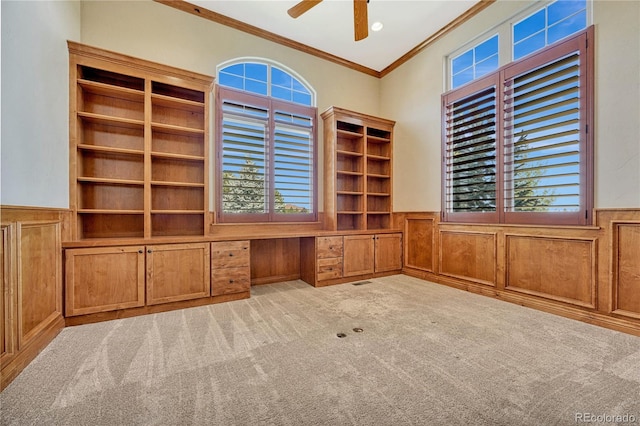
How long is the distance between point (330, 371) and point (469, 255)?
268 cm

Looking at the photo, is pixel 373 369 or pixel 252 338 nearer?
pixel 373 369

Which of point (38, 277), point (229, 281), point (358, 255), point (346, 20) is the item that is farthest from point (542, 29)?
point (38, 277)

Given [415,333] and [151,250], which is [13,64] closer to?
[151,250]

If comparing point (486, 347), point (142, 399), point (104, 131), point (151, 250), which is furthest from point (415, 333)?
point (104, 131)

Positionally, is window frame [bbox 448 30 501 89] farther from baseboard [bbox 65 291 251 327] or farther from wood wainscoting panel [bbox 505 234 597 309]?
baseboard [bbox 65 291 251 327]

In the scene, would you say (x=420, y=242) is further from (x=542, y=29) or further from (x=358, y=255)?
(x=542, y=29)

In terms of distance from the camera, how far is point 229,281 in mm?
3098

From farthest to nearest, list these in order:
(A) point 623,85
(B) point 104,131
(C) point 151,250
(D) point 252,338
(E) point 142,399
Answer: (B) point 104,131 < (C) point 151,250 < (A) point 623,85 < (D) point 252,338 < (E) point 142,399

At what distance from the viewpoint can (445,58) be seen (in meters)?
3.95

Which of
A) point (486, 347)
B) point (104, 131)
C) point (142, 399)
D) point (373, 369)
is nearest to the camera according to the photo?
point (142, 399)

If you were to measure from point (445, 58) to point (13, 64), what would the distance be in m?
Result: 4.58
